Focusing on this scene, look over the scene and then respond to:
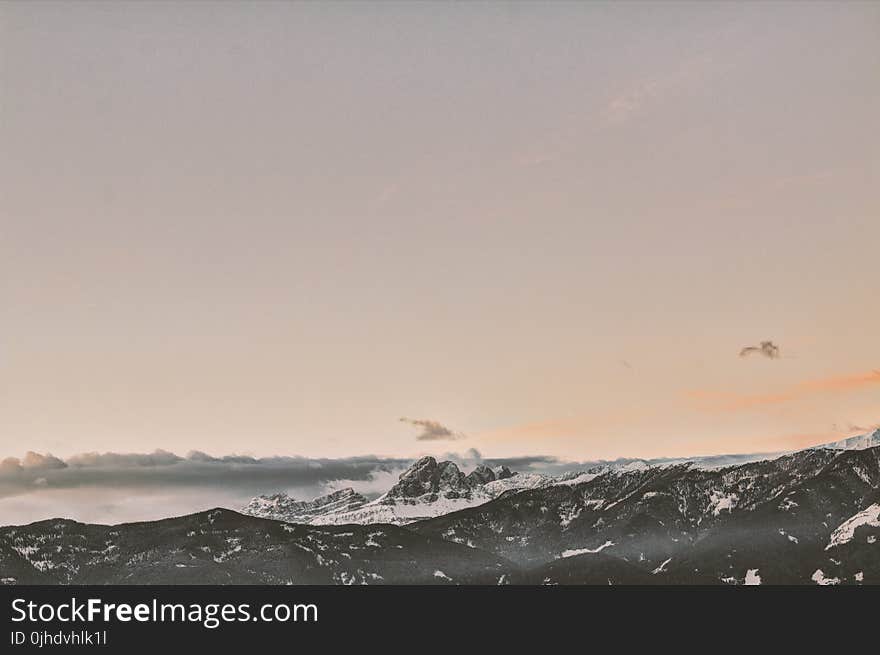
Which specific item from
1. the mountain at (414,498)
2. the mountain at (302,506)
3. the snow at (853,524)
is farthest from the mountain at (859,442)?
the mountain at (302,506)

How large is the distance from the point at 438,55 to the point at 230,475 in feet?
33.0

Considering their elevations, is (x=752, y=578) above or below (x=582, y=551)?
below

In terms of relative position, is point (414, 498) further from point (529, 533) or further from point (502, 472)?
point (529, 533)

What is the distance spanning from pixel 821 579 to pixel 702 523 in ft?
9.15

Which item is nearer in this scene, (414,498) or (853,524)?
(414,498)

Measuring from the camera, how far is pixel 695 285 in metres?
22.1

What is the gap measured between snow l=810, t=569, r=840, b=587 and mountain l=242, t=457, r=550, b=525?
6113 millimetres

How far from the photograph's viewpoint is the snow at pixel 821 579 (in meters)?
21.4

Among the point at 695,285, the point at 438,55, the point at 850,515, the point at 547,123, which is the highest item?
the point at 438,55

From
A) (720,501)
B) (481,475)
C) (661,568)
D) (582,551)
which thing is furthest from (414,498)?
(720,501)

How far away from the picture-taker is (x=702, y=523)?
22969 mm

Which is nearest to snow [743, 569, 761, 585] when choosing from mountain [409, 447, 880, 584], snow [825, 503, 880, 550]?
mountain [409, 447, 880, 584]
